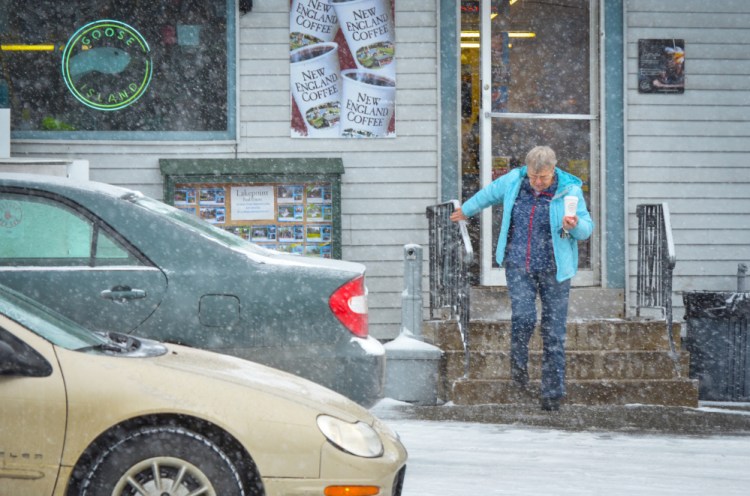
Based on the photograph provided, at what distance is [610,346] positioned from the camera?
364 inches

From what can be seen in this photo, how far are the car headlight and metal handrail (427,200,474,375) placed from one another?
4388 millimetres

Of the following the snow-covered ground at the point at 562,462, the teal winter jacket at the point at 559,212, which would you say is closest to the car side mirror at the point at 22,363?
the snow-covered ground at the point at 562,462

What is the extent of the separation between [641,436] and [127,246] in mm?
3909

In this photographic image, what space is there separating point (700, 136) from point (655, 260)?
1.63 m

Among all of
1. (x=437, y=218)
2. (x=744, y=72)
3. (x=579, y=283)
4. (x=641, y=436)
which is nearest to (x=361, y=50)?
(x=437, y=218)

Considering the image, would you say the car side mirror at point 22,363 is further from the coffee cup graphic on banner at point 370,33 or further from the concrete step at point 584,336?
the coffee cup graphic on banner at point 370,33

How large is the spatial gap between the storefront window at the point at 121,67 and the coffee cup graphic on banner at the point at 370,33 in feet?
3.61

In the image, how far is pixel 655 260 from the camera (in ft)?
32.2

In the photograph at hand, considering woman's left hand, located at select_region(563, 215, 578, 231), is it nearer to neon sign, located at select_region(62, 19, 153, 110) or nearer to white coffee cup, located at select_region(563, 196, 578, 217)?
A: white coffee cup, located at select_region(563, 196, 578, 217)

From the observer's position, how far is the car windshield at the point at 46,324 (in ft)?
14.7

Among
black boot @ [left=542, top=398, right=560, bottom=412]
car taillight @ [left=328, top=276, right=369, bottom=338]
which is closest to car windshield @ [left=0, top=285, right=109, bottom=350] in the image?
car taillight @ [left=328, top=276, right=369, bottom=338]

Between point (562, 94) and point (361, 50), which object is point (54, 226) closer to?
point (361, 50)

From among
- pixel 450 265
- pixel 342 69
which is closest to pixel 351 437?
pixel 450 265

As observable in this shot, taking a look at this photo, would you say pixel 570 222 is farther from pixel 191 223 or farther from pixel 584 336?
pixel 191 223
